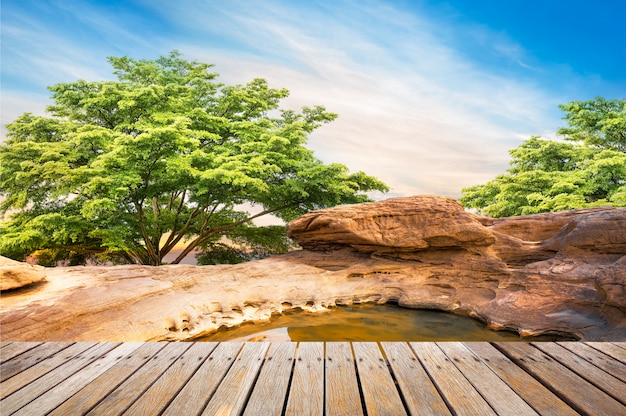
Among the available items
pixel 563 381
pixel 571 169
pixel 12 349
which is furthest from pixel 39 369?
pixel 571 169

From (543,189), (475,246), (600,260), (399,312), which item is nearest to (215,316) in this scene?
(399,312)

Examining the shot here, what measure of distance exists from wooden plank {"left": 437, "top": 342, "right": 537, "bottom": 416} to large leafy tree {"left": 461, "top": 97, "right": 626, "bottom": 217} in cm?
1403

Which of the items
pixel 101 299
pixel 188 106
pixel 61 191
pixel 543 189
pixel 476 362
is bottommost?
pixel 101 299

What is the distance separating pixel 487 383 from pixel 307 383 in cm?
103

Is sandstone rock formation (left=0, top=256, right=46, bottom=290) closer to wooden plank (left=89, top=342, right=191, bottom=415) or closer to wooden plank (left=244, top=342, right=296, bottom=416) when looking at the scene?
wooden plank (left=89, top=342, right=191, bottom=415)

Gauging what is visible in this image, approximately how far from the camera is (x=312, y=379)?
6.94ft

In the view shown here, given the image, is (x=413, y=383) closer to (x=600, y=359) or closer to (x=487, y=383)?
(x=487, y=383)

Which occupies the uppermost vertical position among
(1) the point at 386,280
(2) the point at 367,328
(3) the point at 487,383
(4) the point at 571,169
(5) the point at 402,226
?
(4) the point at 571,169

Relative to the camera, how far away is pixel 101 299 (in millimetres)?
6371

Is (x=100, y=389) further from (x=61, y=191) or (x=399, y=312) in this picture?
(x=61, y=191)

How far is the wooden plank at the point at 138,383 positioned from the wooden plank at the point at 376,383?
1212 mm

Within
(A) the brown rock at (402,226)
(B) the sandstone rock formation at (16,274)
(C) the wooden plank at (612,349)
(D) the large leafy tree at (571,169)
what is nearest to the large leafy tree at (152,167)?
(A) the brown rock at (402,226)

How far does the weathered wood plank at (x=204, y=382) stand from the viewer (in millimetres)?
1850

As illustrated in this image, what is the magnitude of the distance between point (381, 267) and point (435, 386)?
27.1ft
